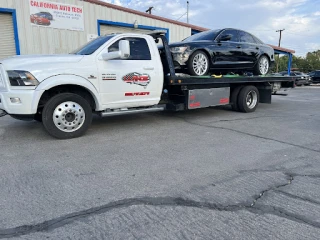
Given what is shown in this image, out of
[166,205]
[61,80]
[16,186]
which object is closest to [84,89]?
[61,80]

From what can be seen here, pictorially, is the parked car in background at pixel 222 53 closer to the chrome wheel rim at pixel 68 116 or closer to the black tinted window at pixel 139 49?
the black tinted window at pixel 139 49

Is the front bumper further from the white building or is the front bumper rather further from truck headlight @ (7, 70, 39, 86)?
the white building

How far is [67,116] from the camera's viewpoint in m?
5.19

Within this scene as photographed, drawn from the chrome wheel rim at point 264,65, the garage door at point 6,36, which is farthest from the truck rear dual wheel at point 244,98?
the garage door at point 6,36

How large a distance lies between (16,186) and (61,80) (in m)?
2.30

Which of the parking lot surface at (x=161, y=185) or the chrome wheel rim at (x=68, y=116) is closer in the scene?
the parking lot surface at (x=161, y=185)

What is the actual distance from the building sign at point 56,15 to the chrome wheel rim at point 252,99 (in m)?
9.16

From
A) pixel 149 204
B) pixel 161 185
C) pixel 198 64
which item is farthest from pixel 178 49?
pixel 149 204

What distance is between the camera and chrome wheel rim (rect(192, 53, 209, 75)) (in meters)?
7.10

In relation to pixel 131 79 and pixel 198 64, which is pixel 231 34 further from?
pixel 131 79

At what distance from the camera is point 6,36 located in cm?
1180

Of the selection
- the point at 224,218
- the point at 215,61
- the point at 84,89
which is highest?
the point at 215,61

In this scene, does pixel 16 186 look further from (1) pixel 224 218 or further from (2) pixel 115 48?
(2) pixel 115 48

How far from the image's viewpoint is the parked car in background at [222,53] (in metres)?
6.96
